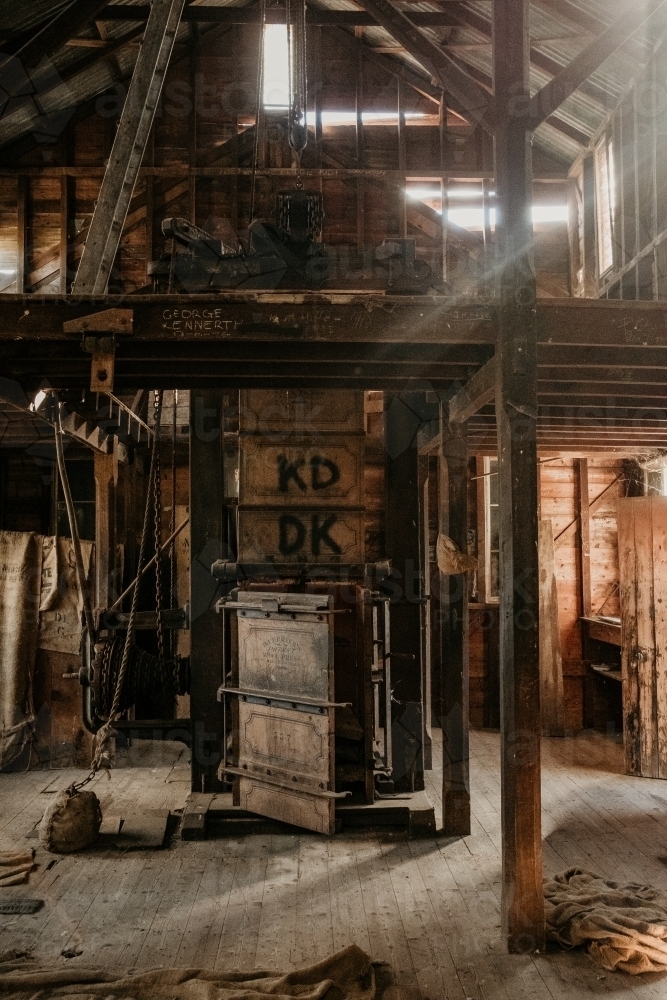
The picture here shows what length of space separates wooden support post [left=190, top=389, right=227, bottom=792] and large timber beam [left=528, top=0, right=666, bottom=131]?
399 centimetres

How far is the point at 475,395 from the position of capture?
555cm

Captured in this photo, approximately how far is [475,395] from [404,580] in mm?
2316

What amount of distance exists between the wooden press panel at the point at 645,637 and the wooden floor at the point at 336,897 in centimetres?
74

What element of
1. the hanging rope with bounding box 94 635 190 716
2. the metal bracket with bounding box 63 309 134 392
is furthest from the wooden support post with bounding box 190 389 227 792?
the metal bracket with bounding box 63 309 134 392

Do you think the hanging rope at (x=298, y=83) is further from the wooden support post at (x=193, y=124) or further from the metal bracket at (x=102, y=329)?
the wooden support post at (x=193, y=124)

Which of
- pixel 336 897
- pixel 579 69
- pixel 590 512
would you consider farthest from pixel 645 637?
pixel 579 69

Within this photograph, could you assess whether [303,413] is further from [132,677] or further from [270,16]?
[270,16]

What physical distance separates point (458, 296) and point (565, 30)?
6.38 m

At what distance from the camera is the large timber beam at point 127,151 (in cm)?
474

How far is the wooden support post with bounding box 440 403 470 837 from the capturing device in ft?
20.8

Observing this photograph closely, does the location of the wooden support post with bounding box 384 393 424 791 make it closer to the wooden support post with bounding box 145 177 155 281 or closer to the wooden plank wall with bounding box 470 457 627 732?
the wooden plank wall with bounding box 470 457 627 732

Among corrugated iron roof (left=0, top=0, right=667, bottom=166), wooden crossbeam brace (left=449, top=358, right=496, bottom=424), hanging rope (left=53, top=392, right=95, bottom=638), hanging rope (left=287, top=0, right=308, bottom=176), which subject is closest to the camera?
wooden crossbeam brace (left=449, top=358, right=496, bottom=424)

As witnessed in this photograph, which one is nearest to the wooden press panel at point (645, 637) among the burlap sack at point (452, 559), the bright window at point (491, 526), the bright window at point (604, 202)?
the bright window at point (491, 526)

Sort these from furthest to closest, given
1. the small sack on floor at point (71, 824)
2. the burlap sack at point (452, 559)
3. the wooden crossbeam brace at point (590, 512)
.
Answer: the wooden crossbeam brace at point (590, 512) → the small sack on floor at point (71, 824) → the burlap sack at point (452, 559)
